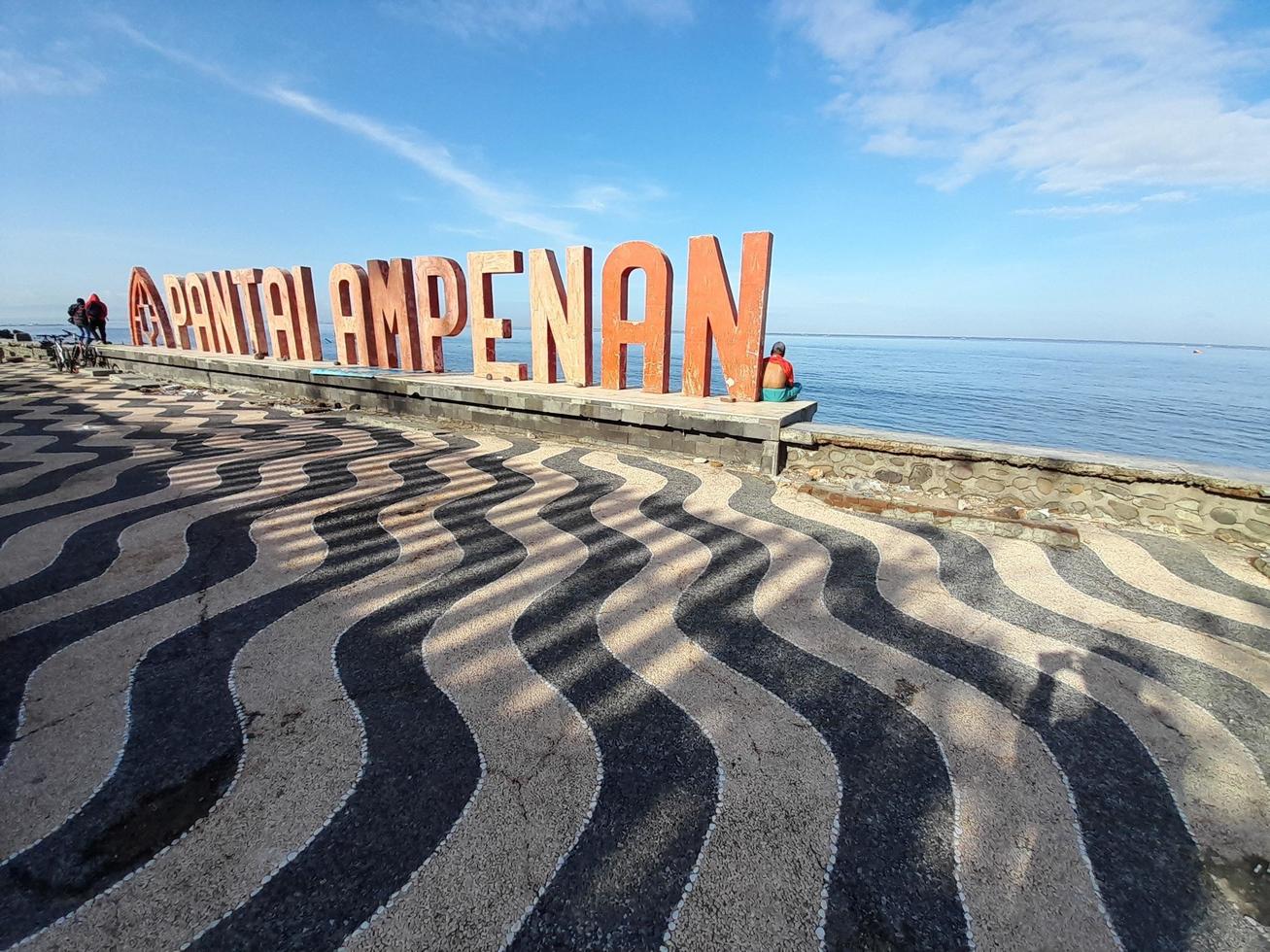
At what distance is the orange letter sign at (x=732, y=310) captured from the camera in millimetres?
8625

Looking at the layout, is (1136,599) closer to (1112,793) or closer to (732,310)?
(1112,793)

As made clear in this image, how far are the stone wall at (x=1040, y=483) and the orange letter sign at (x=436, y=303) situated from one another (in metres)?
8.41

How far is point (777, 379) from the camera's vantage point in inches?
359

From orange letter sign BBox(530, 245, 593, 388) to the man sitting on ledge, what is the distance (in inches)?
142

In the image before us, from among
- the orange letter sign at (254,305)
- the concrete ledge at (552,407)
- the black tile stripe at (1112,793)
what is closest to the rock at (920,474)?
the concrete ledge at (552,407)

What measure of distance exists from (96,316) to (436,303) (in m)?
16.6

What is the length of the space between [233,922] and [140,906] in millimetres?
345

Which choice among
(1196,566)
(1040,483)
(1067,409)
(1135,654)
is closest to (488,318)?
(1040,483)

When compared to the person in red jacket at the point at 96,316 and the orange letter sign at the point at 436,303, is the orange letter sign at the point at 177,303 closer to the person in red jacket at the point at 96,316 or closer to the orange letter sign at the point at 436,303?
the person in red jacket at the point at 96,316

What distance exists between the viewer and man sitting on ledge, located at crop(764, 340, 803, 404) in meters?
9.12

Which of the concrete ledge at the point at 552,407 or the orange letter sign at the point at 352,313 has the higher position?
the orange letter sign at the point at 352,313

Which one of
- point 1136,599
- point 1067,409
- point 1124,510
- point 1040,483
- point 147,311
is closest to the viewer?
point 1136,599

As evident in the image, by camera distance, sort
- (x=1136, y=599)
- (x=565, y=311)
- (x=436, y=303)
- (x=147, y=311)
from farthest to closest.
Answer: (x=147, y=311), (x=436, y=303), (x=565, y=311), (x=1136, y=599)

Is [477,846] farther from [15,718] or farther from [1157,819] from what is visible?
[1157,819]
